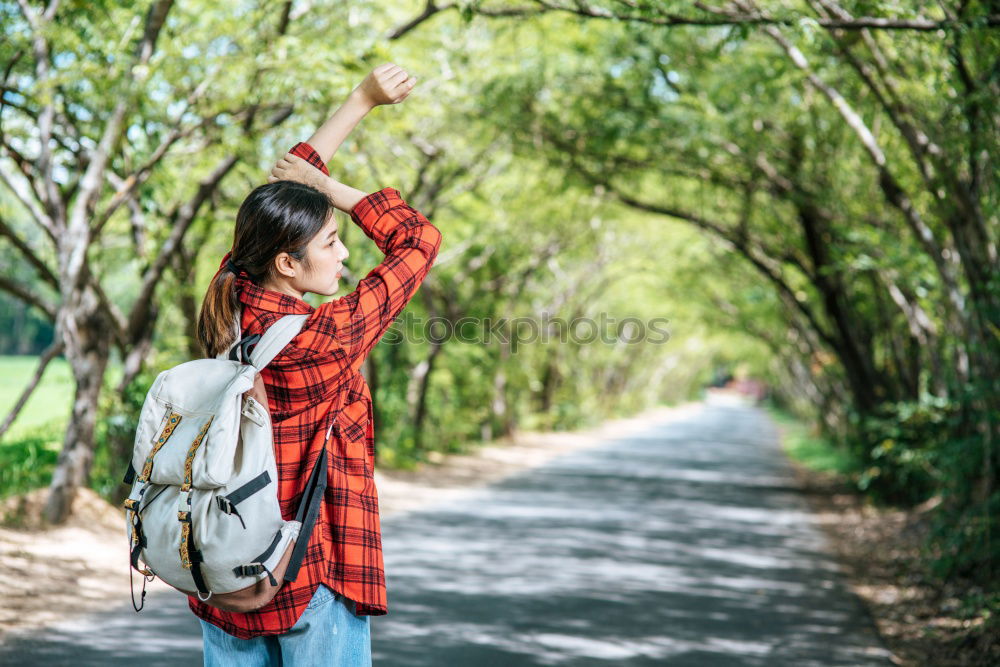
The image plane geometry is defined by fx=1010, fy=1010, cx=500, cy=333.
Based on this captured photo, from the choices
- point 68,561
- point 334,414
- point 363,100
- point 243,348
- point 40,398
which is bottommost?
point 68,561

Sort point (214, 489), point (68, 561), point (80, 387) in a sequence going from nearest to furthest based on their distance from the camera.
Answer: point (214, 489), point (68, 561), point (80, 387)

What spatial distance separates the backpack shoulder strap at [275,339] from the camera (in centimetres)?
206

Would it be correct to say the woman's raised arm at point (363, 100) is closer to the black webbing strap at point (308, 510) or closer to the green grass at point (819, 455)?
the black webbing strap at point (308, 510)

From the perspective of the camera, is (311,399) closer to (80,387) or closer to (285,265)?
(285,265)

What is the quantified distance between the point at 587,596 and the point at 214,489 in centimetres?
577

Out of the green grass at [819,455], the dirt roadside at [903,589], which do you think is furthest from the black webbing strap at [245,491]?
the green grass at [819,455]

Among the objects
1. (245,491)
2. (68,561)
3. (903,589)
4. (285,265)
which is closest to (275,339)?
(285,265)

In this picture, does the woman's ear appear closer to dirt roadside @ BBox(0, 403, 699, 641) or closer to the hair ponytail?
the hair ponytail

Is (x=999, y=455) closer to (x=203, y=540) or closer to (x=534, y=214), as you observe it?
(x=203, y=540)

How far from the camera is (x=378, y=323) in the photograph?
2238 millimetres

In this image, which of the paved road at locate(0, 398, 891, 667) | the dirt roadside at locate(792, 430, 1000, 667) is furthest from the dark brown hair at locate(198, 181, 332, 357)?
the dirt roadside at locate(792, 430, 1000, 667)

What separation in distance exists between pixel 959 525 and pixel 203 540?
21.5 feet

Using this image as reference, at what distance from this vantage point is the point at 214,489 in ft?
6.35

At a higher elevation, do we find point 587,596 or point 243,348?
point 243,348
